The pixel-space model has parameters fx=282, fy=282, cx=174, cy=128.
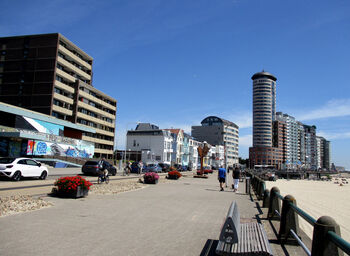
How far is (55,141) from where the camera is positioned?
46.4m

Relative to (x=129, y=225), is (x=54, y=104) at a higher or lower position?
higher

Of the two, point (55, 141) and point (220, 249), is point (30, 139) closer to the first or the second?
point (55, 141)

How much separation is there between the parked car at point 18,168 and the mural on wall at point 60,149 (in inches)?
939

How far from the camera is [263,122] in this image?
181m

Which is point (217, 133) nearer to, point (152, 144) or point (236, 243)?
point (152, 144)

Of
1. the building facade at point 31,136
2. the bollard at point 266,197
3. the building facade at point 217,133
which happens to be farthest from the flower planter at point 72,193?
the building facade at point 217,133

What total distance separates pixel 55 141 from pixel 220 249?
153ft

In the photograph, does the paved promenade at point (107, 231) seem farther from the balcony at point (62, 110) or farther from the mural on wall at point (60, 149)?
the balcony at point (62, 110)

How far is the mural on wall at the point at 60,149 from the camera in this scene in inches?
1638

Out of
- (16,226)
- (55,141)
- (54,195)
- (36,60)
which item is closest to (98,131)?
(36,60)

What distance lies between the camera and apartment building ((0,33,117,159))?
6119 centimetres

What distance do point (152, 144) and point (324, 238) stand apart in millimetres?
80502

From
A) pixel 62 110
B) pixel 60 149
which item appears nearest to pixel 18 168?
pixel 60 149

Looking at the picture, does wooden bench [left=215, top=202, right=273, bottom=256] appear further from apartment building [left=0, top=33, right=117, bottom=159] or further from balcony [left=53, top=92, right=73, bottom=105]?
balcony [left=53, top=92, right=73, bottom=105]
